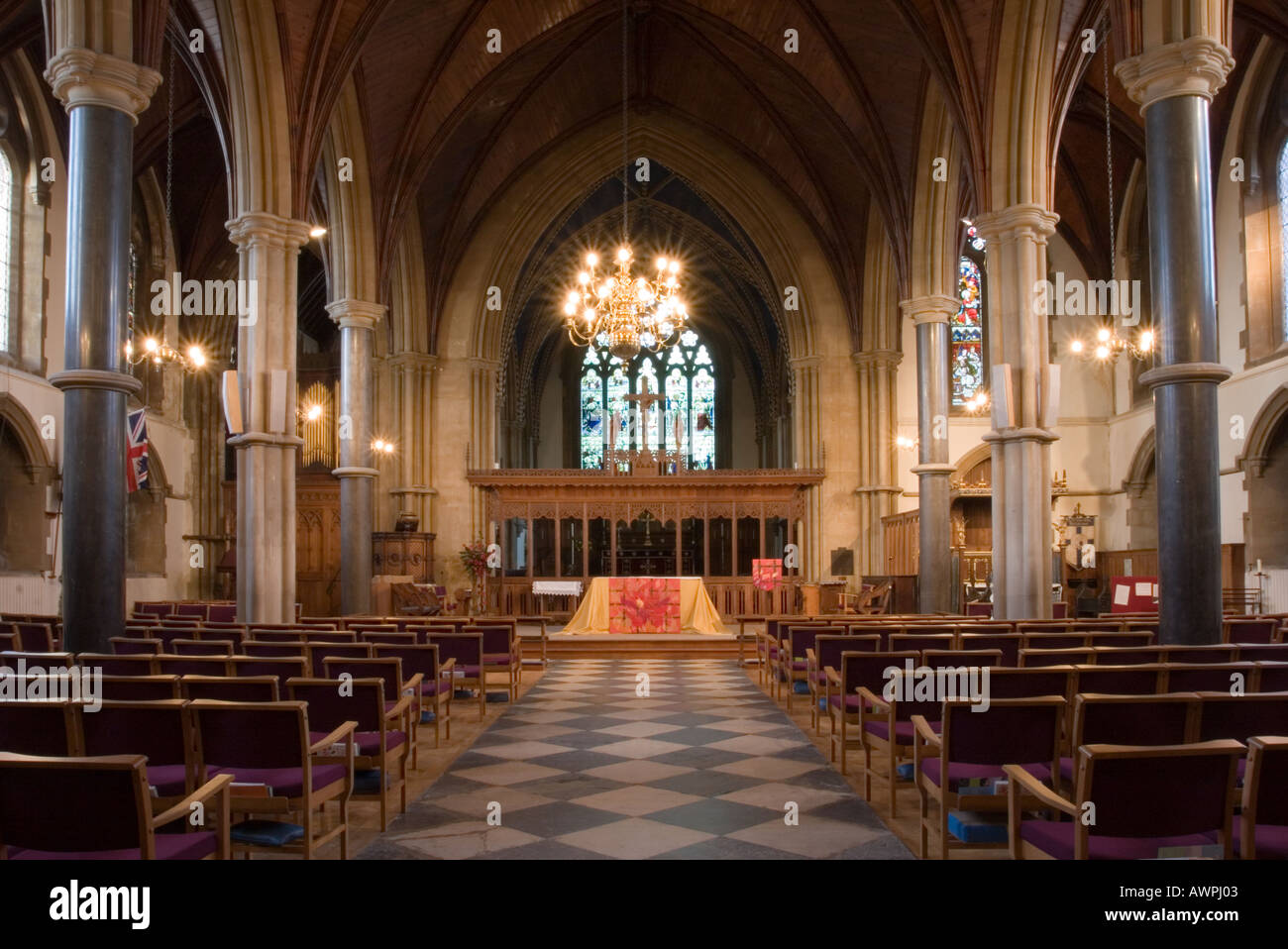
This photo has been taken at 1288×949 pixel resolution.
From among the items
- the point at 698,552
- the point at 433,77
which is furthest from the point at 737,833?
the point at 698,552

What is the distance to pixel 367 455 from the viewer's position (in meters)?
18.3

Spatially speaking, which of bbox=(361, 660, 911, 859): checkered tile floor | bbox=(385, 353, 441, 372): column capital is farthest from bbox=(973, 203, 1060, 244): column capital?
bbox=(385, 353, 441, 372): column capital

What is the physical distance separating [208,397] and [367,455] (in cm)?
850

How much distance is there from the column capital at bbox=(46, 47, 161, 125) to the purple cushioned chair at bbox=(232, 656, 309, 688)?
5.83m

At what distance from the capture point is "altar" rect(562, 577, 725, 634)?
55.6 feet

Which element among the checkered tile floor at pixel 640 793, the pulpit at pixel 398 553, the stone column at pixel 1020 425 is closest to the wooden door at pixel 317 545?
the pulpit at pixel 398 553

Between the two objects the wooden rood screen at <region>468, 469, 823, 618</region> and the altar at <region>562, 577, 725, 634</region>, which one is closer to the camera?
the altar at <region>562, 577, 725, 634</region>

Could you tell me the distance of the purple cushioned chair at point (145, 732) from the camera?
4.28 meters

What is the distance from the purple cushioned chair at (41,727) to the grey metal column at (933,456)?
1565 centimetres

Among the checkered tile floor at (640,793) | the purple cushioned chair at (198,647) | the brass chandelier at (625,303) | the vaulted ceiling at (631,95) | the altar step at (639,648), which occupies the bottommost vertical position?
the altar step at (639,648)

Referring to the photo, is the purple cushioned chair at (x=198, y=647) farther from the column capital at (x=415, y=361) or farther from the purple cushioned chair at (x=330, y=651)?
the column capital at (x=415, y=361)

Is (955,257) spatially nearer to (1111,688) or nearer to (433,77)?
(433,77)

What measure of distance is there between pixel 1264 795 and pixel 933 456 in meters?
15.4

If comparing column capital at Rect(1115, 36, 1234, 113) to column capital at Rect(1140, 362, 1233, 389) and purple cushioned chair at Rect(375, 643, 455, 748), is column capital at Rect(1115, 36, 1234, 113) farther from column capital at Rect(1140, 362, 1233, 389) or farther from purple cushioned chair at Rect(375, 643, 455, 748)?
purple cushioned chair at Rect(375, 643, 455, 748)
